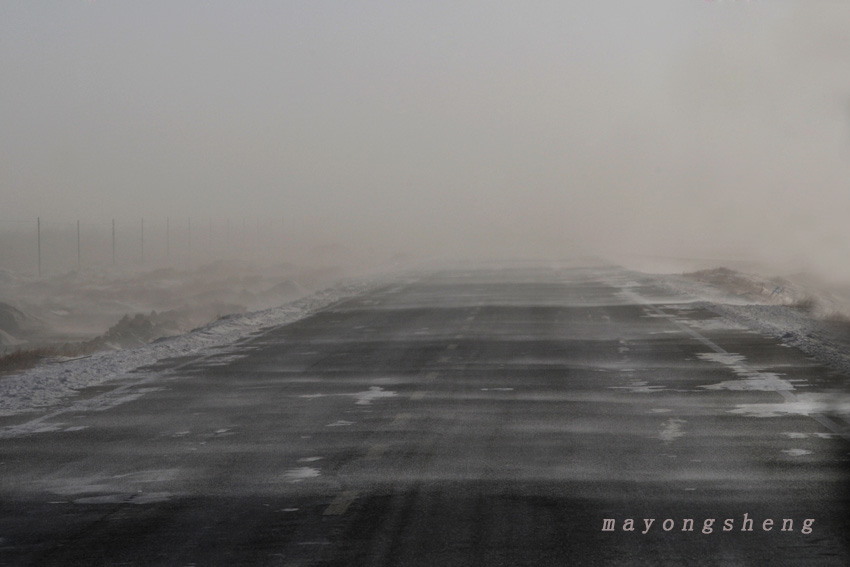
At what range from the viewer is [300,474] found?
8938 millimetres

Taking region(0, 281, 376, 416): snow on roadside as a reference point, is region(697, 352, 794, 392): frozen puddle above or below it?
above

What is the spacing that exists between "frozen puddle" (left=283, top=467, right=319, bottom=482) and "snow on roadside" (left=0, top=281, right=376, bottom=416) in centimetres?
533

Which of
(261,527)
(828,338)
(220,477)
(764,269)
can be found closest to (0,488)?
(220,477)

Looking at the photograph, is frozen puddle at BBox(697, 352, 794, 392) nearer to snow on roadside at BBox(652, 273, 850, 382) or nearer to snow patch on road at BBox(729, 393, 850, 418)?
snow patch on road at BBox(729, 393, 850, 418)

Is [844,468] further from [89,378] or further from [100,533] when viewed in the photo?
[89,378]

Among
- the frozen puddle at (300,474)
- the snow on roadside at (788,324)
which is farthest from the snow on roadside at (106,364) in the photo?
the snow on roadside at (788,324)

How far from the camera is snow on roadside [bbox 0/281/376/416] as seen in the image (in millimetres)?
14234

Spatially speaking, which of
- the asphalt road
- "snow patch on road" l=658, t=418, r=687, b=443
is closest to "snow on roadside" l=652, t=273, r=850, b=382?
the asphalt road

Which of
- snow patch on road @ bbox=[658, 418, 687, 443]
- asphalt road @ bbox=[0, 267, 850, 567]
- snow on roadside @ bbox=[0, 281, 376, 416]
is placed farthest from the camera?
snow on roadside @ bbox=[0, 281, 376, 416]

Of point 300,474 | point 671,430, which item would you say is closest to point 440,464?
point 300,474

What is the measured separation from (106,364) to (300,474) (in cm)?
989

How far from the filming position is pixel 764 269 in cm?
7094

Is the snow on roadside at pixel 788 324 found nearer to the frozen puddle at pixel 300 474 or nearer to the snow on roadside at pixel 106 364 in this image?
the frozen puddle at pixel 300 474

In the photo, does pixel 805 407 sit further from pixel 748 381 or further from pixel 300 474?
pixel 300 474
